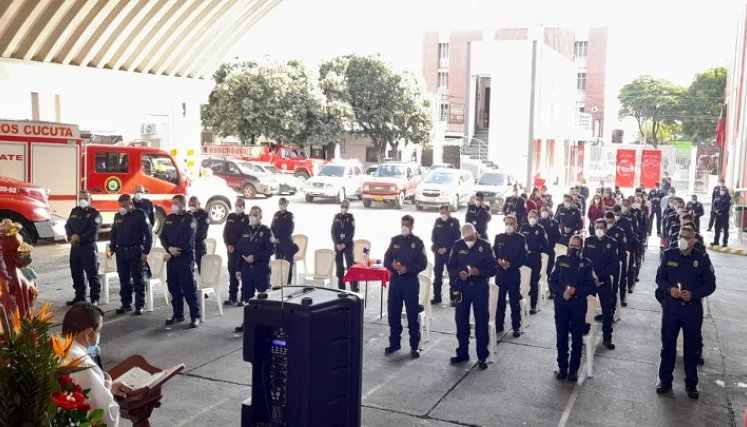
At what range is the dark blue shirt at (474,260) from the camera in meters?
9.12

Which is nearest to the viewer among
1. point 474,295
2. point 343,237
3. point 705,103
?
point 474,295

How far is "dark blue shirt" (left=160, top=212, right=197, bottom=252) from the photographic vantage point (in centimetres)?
1055

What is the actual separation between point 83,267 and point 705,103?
71720mm

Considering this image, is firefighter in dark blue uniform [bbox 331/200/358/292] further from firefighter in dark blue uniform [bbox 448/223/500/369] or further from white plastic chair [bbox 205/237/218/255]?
firefighter in dark blue uniform [bbox 448/223/500/369]

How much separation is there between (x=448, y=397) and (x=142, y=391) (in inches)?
158

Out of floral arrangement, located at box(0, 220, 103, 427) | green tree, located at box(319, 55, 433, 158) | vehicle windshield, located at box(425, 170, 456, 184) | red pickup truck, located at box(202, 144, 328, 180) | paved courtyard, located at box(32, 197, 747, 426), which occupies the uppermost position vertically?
green tree, located at box(319, 55, 433, 158)

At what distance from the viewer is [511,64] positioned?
154ft

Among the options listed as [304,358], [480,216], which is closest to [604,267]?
[480,216]

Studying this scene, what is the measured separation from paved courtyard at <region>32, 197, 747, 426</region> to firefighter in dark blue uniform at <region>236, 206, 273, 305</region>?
2.24ft

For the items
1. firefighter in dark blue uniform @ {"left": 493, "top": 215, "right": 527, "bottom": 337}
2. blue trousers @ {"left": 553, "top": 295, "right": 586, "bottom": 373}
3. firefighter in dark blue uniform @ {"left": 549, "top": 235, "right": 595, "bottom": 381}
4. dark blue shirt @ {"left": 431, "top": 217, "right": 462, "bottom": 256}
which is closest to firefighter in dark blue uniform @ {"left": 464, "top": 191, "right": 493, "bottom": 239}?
dark blue shirt @ {"left": 431, "top": 217, "right": 462, "bottom": 256}

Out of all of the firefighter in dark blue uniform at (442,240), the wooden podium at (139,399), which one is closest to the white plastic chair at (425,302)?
the firefighter in dark blue uniform at (442,240)

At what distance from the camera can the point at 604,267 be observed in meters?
10.4

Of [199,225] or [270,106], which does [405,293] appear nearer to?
[199,225]

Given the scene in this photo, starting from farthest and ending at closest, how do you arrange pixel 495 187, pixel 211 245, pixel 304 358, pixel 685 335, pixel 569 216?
pixel 495 187 → pixel 569 216 → pixel 211 245 → pixel 685 335 → pixel 304 358
